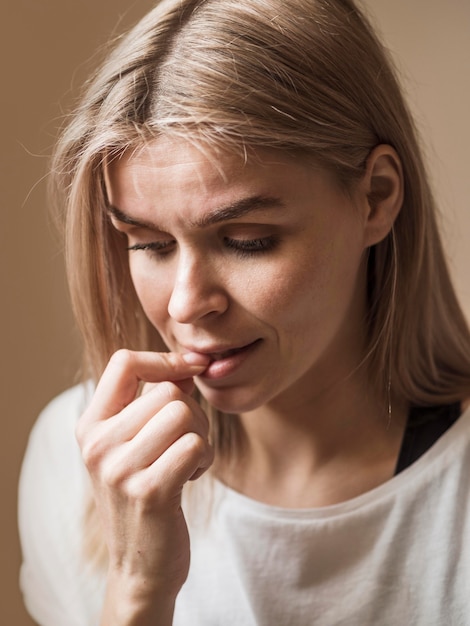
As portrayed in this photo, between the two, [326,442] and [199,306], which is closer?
[199,306]

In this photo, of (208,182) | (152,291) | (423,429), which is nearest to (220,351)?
(152,291)

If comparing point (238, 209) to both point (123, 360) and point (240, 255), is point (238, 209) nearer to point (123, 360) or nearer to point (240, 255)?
point (240, 255)

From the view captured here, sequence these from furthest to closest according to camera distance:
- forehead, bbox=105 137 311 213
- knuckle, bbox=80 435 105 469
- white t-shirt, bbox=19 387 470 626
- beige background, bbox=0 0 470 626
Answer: beige background, bbox=0 0 470 626
white t-shirt, bbox=19 387 470 626
knuckle, bbox=80 435 105 469
forehead, bbox=105 137 311 213

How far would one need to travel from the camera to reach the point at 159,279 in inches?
42.8

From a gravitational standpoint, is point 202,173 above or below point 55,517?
above

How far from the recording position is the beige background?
1.65m

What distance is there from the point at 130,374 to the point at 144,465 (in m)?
0.13

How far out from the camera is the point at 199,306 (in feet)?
3.30

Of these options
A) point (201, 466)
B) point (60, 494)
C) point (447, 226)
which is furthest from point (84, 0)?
point (201, 466)

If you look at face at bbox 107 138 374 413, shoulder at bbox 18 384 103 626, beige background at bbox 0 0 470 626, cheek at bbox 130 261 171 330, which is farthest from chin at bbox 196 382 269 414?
beige background at bbox 0 0 470 626

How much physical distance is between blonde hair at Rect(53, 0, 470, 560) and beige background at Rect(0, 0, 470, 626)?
397mm

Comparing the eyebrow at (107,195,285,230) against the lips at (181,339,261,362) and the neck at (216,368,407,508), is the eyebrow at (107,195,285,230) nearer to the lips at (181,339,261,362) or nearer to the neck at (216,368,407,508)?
the lips at (181,339,261,362)

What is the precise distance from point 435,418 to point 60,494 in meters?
0.62

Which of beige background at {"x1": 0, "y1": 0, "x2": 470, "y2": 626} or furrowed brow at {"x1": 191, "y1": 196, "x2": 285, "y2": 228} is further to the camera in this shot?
beige background at {"x1": 0, "y1": 0, "x2": 470, "y2": 626}
